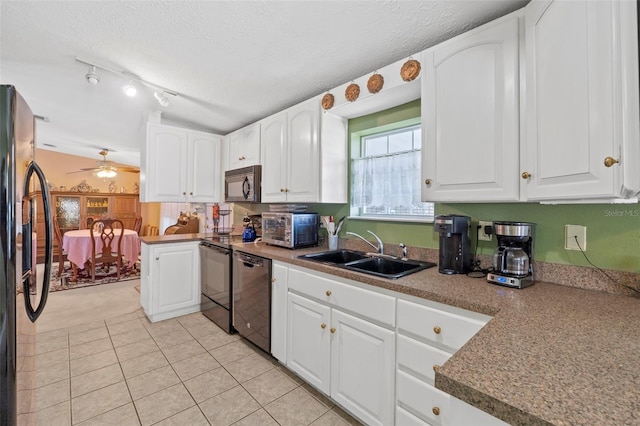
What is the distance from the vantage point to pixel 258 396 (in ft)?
6.04

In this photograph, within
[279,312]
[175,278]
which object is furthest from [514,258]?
[175,278]

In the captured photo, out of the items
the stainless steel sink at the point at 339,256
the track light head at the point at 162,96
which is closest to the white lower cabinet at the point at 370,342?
the stainless steel sink at the point at 339,256

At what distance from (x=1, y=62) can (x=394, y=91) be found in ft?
10.1

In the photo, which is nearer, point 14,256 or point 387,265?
point 14,256

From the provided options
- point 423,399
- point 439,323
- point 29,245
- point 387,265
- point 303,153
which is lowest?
point 423,399

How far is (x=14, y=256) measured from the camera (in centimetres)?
105

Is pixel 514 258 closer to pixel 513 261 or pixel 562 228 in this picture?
pixel 513 261

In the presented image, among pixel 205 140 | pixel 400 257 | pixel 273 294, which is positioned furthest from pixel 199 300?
pixel 400 257

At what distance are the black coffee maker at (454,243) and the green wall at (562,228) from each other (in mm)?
177

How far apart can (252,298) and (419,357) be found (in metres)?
1.47

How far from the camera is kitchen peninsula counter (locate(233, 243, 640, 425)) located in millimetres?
516

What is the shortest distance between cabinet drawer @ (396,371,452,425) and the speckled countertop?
16.5 inches

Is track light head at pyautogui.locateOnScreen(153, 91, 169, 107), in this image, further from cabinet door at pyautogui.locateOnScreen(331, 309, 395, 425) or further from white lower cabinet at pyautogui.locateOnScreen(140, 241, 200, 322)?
cabinet door at pyautogui.locateOnScreen(331, 309, 395, 425)

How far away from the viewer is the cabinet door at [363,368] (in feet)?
4.68
